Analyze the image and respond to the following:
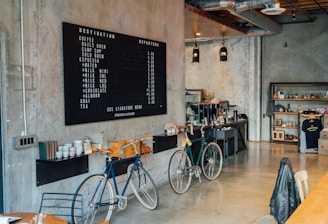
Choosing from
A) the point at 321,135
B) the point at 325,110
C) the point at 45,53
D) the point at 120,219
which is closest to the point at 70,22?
the point at 45,53

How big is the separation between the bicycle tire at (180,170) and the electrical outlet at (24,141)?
2.40 m

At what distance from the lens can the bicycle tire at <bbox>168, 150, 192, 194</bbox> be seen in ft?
19.0

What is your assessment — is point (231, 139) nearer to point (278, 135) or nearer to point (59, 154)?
point (278, 135)

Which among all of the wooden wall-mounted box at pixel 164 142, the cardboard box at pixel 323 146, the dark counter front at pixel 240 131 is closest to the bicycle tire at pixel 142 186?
the wooden wall-mounted box at pixel 164 142

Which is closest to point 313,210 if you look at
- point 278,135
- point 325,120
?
point 325,120

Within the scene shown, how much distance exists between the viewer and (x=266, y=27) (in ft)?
32.1

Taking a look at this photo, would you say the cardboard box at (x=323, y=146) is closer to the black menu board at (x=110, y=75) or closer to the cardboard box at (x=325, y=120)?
the cardboard box at (x=325, y=120)

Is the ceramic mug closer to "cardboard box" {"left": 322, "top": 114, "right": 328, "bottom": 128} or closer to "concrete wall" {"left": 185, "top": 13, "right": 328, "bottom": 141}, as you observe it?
"cardboard box" {"left": 322, "top": 114, "right": 328, "bottom": 128}

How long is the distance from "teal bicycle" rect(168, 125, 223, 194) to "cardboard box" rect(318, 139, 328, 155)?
3.53 metres

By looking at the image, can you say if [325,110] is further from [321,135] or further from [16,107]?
[16,107]

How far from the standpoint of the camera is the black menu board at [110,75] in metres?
4.35

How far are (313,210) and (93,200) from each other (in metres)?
2.81

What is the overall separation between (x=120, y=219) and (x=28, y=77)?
2.09m

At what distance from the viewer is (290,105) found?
1125 centimetres
